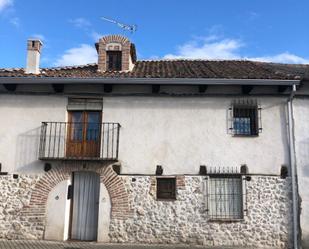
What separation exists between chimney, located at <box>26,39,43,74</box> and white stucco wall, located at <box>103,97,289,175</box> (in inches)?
113

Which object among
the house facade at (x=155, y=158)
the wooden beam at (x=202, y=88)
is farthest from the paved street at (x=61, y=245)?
the wooden beam at (x=202, y=88)

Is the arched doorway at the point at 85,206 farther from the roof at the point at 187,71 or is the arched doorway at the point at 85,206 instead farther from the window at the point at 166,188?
the roof at the point at 187,71

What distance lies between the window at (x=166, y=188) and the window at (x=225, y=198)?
1.08 meters

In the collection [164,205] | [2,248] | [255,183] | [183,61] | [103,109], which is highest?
[183,61]

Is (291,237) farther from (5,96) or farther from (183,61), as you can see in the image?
(5,96)

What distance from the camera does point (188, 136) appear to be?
11.8 meters

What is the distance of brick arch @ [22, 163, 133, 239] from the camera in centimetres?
1138

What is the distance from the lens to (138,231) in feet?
37.0

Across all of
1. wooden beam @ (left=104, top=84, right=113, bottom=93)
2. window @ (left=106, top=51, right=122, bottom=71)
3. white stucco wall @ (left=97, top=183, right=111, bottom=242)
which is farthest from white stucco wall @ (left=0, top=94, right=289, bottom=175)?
window @ (left=106, top=51, right=122, bottom=71)

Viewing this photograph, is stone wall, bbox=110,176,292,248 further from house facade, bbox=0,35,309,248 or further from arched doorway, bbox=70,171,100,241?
arched doorway, bbox=70,171,100,241

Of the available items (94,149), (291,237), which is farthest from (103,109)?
(291,237)

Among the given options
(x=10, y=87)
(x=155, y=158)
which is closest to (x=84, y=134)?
(x=155, y=158)

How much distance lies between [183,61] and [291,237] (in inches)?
325

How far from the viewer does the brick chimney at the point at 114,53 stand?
44.3 feet
